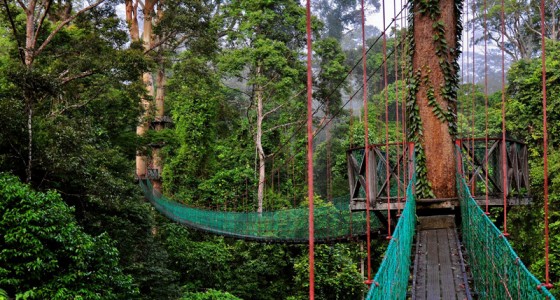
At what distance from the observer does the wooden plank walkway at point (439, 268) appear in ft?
7.96

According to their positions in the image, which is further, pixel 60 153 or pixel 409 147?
pixel 60 153

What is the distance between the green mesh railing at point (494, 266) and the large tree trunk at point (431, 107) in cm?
108

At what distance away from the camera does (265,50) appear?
970cm

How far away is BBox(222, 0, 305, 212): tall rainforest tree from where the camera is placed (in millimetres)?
9812

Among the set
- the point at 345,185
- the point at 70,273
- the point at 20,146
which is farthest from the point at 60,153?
the point at 345,185

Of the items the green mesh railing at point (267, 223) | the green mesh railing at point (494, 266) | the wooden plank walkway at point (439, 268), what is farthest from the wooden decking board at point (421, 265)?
the green mesh railing at point (267, 223)

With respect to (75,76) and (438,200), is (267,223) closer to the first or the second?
(75,76)

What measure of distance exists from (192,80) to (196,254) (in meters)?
3.48

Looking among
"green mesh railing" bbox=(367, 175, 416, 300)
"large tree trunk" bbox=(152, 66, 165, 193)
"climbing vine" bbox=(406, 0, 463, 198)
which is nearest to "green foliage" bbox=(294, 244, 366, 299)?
"large tree trunk" bbox=(152, 66, 165, 193)

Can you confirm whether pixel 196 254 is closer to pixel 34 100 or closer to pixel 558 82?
pixel 34 100

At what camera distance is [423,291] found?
246 cm

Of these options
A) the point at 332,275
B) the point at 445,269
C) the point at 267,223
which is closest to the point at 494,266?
the point at 445,269

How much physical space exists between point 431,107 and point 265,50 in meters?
5.97

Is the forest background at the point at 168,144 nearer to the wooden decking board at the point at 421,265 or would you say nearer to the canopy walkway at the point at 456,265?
the wooden decking board at the point at 421,265
